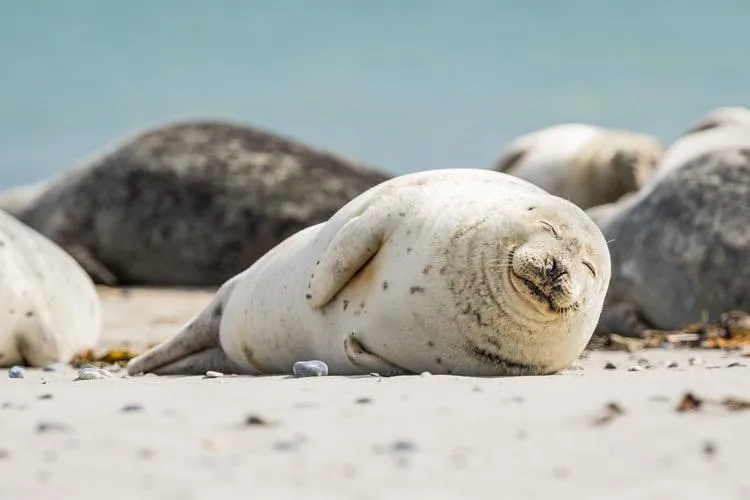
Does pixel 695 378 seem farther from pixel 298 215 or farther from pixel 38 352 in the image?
pixel 298 215

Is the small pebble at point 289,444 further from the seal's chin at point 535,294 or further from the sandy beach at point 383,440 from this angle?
the seal's chin at point 535,294

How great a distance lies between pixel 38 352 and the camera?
712 centimetres

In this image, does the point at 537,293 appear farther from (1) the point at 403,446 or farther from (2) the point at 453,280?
(1) the point at 403,446

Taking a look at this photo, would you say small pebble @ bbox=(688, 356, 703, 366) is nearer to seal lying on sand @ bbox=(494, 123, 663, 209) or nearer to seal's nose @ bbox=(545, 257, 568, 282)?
seal's nose @ bbox=(545, 257, 568, 282)

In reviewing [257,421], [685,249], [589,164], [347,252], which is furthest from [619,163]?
[257,421]

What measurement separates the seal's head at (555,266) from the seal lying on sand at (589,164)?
32.0 feet

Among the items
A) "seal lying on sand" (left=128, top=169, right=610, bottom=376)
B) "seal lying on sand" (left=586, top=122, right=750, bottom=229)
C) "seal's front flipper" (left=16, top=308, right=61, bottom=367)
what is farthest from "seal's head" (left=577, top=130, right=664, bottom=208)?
"seal lying on sand" (left=128, top=169, right=610, bottom=376)

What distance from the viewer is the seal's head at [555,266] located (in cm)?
469

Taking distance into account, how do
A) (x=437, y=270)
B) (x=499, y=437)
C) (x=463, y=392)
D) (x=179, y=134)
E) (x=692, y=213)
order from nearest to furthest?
(x=499, y=437), (x=463, y=392), (x=437, y=270), (x=692, y=213), (x=179, y=134)

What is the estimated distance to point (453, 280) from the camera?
4.86m

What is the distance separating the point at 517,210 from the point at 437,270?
14.5 inches

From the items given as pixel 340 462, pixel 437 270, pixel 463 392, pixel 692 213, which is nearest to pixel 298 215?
pixel 692 213

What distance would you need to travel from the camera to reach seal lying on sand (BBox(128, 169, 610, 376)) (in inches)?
188

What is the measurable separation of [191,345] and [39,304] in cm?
117
